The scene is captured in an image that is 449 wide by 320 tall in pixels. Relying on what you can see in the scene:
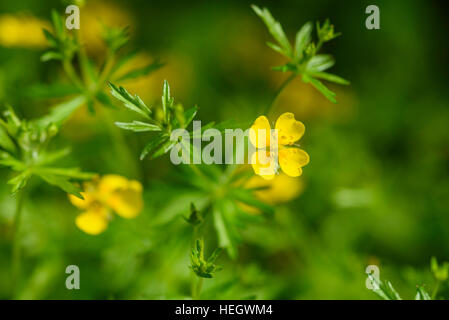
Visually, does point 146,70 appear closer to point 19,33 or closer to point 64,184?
point 64,184

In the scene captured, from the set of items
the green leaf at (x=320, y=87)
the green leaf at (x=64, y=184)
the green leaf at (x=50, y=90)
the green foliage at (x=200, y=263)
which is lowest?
the green foliage at (x=200, y=263)

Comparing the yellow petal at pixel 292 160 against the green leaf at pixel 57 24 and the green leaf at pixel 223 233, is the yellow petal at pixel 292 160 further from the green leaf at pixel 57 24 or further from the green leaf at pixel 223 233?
the green leaf at pixel 57 24

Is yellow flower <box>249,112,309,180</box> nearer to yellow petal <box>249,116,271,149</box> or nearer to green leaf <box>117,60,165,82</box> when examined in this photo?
yellow petal <box>249,116,271,149</box>

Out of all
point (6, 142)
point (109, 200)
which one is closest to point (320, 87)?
point (109, 200)

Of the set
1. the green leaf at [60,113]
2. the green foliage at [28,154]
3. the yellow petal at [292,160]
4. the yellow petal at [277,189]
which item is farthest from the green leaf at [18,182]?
the yellow petal at [277,189]

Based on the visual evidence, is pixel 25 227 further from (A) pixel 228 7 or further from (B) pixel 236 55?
(A) pixel 228 7

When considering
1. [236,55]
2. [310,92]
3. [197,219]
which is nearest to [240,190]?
[197,219]
